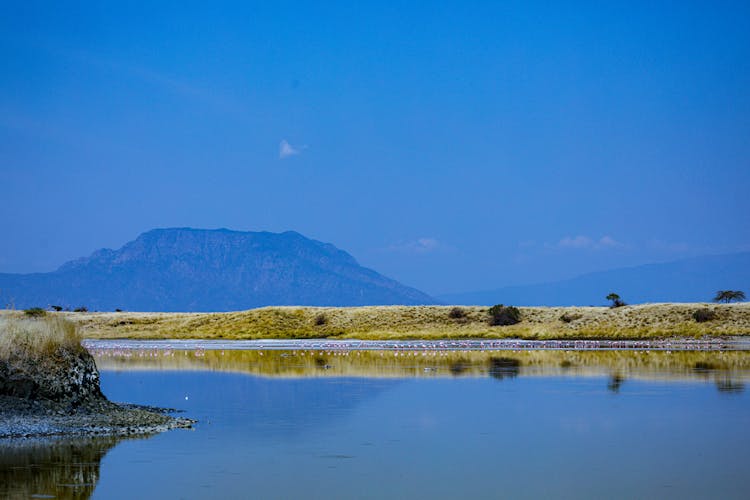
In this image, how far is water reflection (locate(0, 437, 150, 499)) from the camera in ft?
54.1

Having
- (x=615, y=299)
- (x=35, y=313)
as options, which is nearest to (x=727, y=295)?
(x=615, y=299)

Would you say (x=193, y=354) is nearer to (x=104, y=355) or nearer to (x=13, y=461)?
(x=104, y=355)

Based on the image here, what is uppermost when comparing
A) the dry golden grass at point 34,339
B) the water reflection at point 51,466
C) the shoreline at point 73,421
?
the dry golden grass at point 34,339

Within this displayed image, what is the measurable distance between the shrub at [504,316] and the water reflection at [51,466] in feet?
222

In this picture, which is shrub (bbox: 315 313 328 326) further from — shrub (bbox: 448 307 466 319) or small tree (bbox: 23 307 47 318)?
small tree (bbox: 23 307 47 318)

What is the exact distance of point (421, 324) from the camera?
90.7 metres

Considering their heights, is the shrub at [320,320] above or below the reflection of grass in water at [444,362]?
above

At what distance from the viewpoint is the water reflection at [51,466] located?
54.1 ft

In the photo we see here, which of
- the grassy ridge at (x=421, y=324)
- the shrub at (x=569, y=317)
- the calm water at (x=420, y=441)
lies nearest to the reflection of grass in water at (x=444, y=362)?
the calm water at (x=420, y=441)

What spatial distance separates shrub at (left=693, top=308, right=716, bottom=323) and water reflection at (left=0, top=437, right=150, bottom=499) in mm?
64133

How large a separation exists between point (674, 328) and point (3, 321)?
62.0 metres

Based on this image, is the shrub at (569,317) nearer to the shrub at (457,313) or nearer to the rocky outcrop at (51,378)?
the shrub at (457,313)

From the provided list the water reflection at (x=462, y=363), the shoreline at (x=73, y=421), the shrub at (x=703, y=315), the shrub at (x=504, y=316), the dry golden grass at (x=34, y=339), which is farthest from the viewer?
the shrub at (x=504, y=316)

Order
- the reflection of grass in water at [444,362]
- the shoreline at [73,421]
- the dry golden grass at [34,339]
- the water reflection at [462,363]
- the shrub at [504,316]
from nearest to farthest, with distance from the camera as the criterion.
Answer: the shoreline at [73,421] < the dry golden grass at [34,339] < the water reflection at [462,363] < the reflection of grass in water at [444,362] < the shrub at [504,316]
